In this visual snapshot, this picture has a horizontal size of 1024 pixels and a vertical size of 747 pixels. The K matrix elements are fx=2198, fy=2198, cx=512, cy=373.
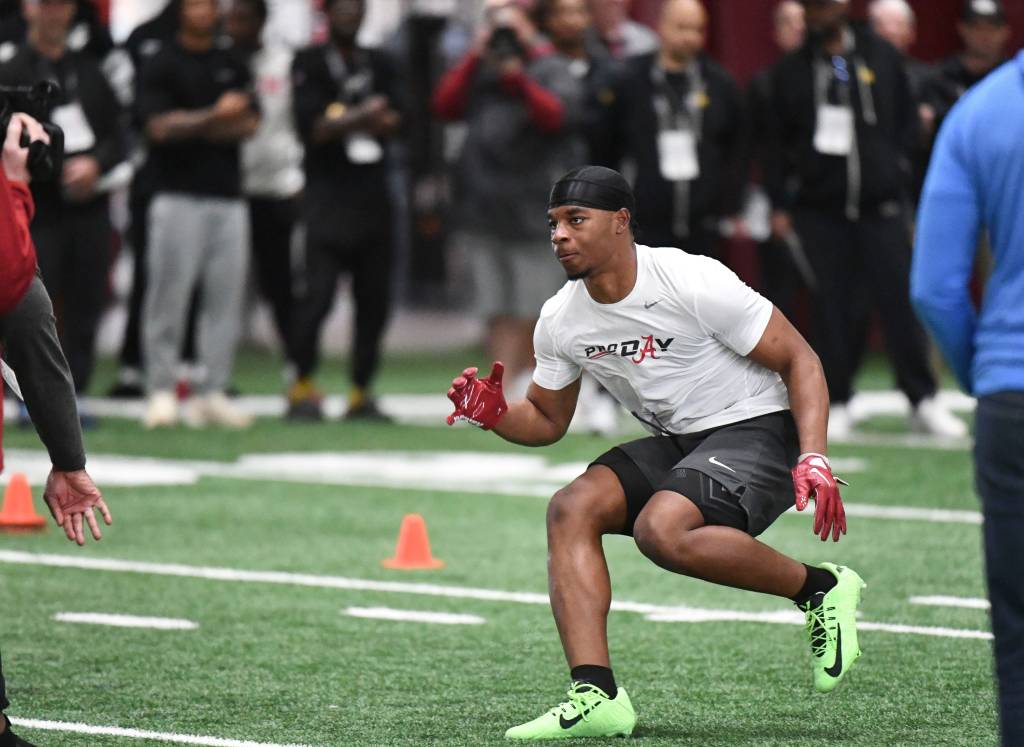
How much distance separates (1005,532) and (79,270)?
378 inches

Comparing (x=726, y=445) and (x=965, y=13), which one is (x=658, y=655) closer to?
(x=726, y=445)

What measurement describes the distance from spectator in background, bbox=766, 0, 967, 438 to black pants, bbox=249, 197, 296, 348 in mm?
3629

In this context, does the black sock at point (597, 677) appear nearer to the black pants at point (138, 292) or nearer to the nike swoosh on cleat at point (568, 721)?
the nike swoosh on cleat at point (568, 721)

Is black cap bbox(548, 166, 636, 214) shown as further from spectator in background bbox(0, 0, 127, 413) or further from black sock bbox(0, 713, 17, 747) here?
spectator in background bbox(0, 0, 127, 413)

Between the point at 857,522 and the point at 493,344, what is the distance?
15.0ft

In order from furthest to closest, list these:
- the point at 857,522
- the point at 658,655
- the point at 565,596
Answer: the point at 857,522 < the point at 658,655 < the point at 565,596

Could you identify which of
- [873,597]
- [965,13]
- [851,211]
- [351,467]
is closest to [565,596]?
[873,597]

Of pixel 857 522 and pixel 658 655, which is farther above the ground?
pixel 658 655

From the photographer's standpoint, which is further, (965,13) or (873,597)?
(965,13)

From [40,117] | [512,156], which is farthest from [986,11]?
[40,117]

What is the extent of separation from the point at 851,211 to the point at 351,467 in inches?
128

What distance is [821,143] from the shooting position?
12.5 meters

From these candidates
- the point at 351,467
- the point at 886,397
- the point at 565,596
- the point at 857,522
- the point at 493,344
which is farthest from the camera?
the point at 886,397

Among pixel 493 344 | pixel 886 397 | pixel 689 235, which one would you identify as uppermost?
pixel 689 235
